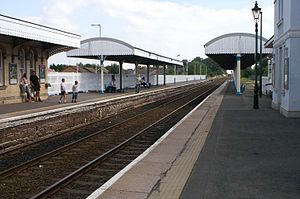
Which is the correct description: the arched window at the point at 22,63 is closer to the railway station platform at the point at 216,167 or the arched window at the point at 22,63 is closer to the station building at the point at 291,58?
the railway station platform at the point at 216,167

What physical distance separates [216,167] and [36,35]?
52.6 feet

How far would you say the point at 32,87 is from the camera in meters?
23.9

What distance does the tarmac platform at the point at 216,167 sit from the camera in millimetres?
6715

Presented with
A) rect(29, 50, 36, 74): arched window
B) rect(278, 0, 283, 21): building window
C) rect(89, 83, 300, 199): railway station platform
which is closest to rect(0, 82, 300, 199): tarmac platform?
rect(89, 83, 300, 199): railway station platform

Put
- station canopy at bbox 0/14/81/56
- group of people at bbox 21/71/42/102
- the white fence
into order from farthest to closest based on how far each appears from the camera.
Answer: the white fence
group of people at bbox 21/71/42/102
station canopy at bbox 0/14/81/56

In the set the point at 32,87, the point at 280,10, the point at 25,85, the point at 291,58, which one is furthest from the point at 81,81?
the point at 291,58

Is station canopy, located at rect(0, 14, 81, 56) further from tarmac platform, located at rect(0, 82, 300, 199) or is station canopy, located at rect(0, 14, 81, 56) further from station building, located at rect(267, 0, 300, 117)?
station building, located at rect(267, 0, 300, 117)

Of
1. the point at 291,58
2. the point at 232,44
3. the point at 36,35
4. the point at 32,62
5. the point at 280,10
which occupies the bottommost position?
the point at 291,58

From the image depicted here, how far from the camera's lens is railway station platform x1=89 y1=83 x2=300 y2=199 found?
6715 millimetres

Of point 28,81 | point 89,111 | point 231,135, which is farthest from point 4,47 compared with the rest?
point 231,135

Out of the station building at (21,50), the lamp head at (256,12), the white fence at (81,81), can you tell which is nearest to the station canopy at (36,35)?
the station building at (21,50)

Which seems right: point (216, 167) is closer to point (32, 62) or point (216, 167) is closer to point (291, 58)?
point (291, 58)

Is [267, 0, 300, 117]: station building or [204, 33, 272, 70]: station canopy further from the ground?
[204, 33, 272, 70]: station canopy

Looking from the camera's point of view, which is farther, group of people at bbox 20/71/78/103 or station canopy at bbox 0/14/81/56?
group of people at bbox 20/71/78/103
